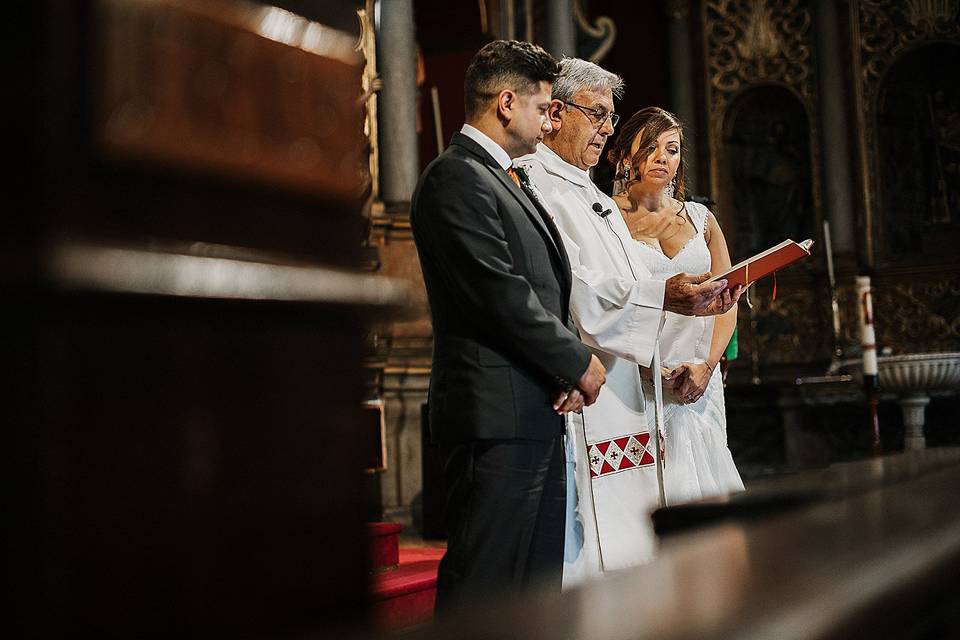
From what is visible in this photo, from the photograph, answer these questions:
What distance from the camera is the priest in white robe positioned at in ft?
8.21

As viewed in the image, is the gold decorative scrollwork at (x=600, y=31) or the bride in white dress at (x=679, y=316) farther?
the gold decorative scrollwork at (x=600, y=31)

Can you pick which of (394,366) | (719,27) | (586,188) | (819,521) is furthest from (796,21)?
(819,521)

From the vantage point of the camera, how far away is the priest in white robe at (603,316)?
8.21 feet

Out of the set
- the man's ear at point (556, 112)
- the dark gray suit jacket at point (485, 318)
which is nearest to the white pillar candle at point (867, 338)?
the man's ear at point (556, 112)

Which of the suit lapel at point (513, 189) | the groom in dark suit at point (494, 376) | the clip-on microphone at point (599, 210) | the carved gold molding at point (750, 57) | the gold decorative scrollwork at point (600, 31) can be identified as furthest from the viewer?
the carved gold molding at point (750, 57)

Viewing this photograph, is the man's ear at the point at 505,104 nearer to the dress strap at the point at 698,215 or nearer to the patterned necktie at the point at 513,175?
the patterned necktie at the point at 513,175

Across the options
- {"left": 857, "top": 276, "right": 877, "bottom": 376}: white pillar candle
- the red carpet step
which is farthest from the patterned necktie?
{"left": 857, "top": 276, "right": 877, "bottom": 376}: white pillar candle

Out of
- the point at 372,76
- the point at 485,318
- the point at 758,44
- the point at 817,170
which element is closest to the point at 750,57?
the point at 758,44

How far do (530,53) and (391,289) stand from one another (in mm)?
1654

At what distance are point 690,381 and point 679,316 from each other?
0.22 meters

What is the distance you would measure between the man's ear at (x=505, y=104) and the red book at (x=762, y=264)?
1.97ft

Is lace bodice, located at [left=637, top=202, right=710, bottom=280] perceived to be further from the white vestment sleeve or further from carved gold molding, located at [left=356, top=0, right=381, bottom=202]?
carved gold molding, located at [left=356, top=0, right=381, bottom=202]

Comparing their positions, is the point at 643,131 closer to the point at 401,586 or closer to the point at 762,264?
the point at 762,264

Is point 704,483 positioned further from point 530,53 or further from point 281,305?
point 281,305
